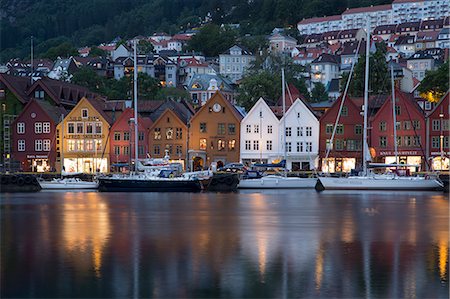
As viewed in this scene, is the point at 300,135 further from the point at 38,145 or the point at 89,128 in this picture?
the point at 38,145

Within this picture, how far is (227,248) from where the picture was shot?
4041cm

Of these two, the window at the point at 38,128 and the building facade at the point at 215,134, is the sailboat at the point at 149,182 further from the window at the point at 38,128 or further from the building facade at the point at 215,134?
the window at the point at 38,128

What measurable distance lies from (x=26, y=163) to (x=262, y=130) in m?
28.9

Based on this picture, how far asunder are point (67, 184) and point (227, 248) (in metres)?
46.8

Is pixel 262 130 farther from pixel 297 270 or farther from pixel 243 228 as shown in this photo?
pixel 297 270

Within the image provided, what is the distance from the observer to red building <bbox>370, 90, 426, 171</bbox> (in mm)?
96062

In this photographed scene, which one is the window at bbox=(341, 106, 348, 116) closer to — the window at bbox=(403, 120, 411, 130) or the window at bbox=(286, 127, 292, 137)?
the window at bbox=(286, 127, 292, 137)

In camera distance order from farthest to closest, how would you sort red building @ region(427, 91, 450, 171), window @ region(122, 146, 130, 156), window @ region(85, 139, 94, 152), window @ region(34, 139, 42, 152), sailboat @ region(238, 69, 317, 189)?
window @ region(34, 139, 42, 152) < window @ region(85, 139, 94, 152) < window @ region(122, 146, 130, 156) < red building @ region(427, 91, 450, 171) < sailboat @ region(238, 69, 317, 189)

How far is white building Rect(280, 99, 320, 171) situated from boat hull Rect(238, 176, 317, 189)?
1647 centimetres

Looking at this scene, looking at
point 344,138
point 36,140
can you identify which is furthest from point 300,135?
point 36,140

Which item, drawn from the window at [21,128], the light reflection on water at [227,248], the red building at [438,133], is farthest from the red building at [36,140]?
the red building at [438,133]

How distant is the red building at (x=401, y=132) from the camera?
315ft

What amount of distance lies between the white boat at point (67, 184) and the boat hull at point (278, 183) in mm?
Result: 14573

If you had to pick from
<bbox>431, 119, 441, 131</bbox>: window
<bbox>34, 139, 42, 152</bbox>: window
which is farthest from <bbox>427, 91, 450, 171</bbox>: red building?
<bbox>34, 139, 42, 152</bbox>: window
